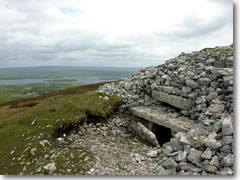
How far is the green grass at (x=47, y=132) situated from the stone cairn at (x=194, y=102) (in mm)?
Answer: 2865

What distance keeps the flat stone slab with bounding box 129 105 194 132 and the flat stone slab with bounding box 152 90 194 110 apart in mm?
823

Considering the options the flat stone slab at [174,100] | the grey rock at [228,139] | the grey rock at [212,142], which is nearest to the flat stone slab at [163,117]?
the flat stone slab at [174,100]

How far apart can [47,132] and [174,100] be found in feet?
36.1

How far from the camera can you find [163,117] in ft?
52.3

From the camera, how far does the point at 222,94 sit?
1357 cm

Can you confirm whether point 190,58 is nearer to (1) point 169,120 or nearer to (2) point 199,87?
(2) point 199,87

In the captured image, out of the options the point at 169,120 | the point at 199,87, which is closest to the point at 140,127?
the point at 169,120

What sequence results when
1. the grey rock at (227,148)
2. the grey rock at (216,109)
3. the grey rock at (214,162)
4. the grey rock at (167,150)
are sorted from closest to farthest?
the grey rock at (214,162) → the grey rock at (227,148) → the grey rock at (167,150) → the grey rock at (216,109)

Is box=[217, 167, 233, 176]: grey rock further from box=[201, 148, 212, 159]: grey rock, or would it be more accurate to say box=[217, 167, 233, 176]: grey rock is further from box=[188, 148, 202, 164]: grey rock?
box=[188, 148, 202, 164]: grey rock

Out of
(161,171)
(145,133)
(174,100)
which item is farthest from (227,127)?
(174,100)

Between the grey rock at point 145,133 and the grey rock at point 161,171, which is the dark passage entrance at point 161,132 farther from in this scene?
the grey rock at point 161,171

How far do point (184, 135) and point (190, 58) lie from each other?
10168 millimetres

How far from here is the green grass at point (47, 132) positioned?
1150 centimetres

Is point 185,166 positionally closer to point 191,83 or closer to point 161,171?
point 161,171
